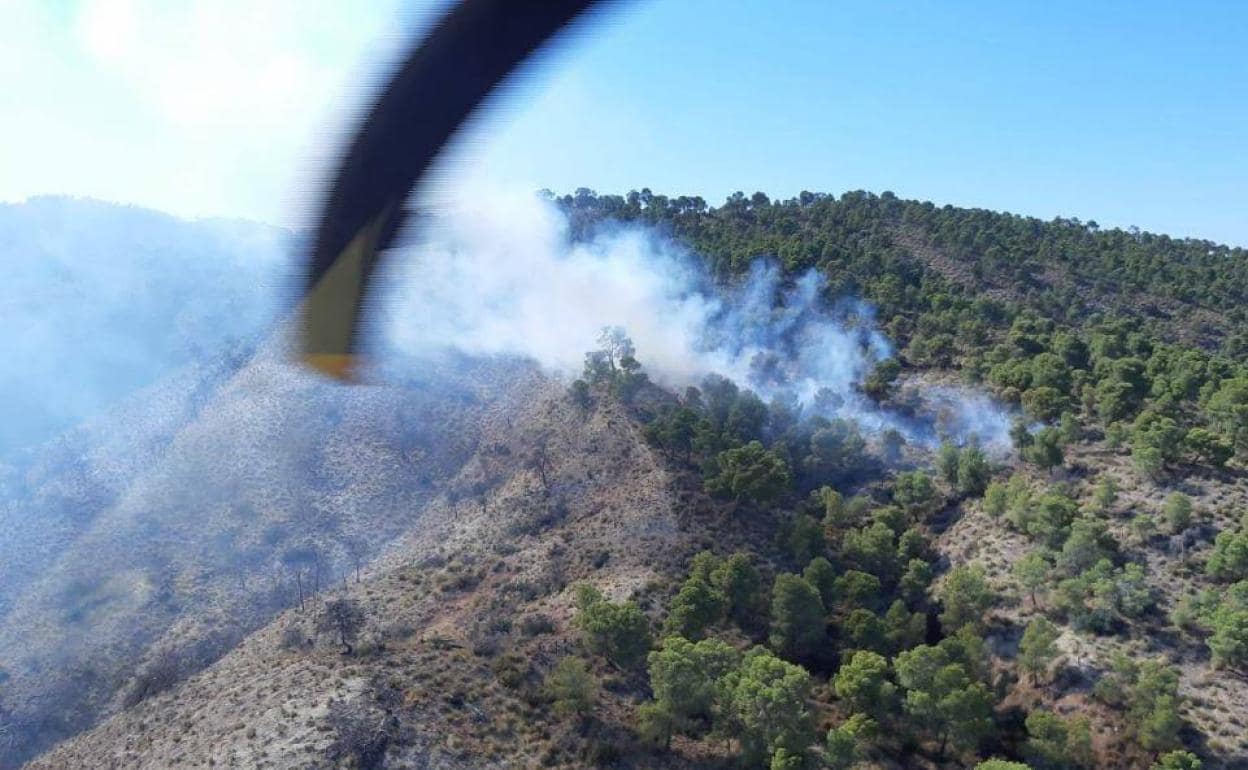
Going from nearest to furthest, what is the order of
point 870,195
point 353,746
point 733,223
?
point 353,746, point 733,223, point 870,195

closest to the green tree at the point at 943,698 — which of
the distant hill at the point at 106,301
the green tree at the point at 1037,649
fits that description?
the green tree at the point at 1037,649

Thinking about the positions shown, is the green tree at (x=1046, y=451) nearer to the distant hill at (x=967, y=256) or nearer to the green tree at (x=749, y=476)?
the green tree at (x=749, y=476)

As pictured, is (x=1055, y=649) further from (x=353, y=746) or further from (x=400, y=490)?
(x=400, y=490)

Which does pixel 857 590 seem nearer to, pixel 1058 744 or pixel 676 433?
pixel 1058 744

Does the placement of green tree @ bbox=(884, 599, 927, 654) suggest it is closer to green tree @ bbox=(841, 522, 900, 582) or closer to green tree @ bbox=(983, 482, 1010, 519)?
green tree @ bbox=(841, 522, 900, 582)

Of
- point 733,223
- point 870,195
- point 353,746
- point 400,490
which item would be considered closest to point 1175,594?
point 353,746

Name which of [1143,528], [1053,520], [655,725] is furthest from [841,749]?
[1143,528]

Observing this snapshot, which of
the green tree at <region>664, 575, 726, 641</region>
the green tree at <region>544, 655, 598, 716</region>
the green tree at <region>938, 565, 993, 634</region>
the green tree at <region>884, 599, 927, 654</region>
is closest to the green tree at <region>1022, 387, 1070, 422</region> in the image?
the green tree at <region>938, 565, 993, 634</region>
